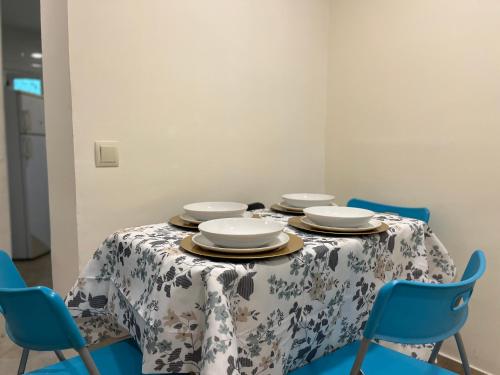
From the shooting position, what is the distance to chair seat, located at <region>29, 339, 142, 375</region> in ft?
3.17

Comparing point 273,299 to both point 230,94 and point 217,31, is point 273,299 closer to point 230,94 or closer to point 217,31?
point 230,94

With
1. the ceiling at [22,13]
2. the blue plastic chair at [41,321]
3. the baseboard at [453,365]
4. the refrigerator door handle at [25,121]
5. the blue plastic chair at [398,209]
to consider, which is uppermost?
the ceiling at [22,13]

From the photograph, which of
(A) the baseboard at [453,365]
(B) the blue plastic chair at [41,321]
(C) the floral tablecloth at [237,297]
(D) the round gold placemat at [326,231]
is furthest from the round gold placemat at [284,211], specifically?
(A) the baseboard at [453,365]

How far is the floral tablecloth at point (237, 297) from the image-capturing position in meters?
0.80

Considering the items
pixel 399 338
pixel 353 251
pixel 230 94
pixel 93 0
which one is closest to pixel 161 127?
pixel 230 94

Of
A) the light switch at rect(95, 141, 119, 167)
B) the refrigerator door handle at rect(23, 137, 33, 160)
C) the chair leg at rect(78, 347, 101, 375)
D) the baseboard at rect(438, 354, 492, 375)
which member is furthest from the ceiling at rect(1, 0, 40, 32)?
the baseboard at rect(438, 354, 492, 375)

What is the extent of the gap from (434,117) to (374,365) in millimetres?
1242

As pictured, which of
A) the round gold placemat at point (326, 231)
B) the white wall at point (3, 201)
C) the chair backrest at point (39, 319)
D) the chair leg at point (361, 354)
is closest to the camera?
the chair backrest at point (39, 319)

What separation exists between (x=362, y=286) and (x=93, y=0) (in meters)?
1.39

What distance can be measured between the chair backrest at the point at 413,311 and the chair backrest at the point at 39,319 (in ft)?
2.20

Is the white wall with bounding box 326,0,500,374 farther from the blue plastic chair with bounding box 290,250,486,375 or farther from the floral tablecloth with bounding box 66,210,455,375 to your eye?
the blue plastic chair with bounding box 290,250,486,375

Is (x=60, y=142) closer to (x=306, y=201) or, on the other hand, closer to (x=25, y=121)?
(x=306, y=201)

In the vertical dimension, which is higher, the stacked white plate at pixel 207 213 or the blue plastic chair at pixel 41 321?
the stacked white plate at pixel 207 213

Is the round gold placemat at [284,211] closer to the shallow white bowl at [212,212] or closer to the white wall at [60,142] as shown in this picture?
the shallow white bowl at [212,212]
